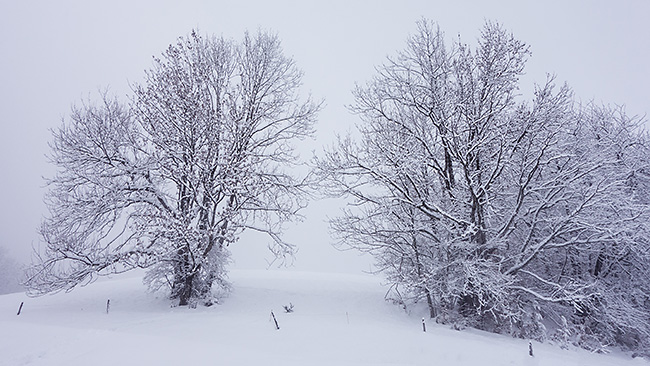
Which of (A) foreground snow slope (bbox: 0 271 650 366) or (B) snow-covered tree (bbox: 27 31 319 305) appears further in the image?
(B) snow-covered tree (bbox: 27 31 319 305)

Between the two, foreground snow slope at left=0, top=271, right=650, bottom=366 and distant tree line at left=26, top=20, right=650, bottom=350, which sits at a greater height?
distant tree line at left=26, top=20, right=650, bottom=350

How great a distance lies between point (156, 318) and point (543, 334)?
1347cm

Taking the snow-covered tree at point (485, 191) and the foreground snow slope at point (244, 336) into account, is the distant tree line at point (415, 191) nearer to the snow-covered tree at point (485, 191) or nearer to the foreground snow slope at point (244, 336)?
the snow-covered tree at point (485, 191)

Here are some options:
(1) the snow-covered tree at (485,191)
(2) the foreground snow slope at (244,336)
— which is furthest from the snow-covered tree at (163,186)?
(1) the snow-covered tree at (485,191)

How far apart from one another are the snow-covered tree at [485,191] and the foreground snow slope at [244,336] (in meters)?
1.88

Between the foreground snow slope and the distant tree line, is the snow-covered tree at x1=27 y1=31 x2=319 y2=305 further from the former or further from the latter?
the foreground snow slope

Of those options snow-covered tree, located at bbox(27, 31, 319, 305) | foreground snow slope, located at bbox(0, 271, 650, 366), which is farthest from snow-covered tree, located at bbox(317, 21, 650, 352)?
snow-covered tree, located at bbox(27, 31, 319, 305)

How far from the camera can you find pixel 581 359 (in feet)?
34.6

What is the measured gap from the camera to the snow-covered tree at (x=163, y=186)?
1305cm

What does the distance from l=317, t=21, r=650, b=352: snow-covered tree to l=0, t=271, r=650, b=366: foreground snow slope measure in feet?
6.17

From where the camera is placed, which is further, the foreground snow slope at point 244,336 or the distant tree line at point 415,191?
the distant tree line at point 415,191

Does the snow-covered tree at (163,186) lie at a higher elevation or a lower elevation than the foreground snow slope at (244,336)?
higher

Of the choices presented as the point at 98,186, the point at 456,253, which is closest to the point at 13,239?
the point at 98,186

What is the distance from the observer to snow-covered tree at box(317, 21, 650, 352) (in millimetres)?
12312
